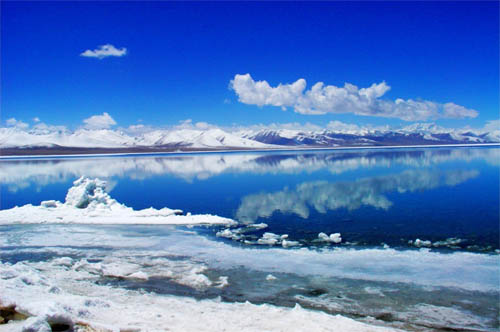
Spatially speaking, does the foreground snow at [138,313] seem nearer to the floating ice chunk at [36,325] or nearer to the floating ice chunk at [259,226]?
the floating ice chunk at [36,325]

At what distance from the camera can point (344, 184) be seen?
34.8 m

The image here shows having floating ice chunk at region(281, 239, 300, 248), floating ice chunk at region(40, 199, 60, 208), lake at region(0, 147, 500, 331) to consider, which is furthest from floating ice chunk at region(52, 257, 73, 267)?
floating ice chunk at region(40, 199, 60, 208)

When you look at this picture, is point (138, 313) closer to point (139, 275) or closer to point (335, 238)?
point (139, 275)

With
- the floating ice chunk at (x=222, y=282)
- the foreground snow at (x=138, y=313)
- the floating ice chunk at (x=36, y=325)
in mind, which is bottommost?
the floating ice chunk at (x=222, y=282)

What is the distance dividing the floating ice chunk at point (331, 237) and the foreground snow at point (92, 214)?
5.10m

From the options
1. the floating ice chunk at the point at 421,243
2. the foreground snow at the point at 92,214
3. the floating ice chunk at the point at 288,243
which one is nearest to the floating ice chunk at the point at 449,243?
the floating ice chunk at the point at 421,243

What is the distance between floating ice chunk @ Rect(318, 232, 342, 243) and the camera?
50.3 ft

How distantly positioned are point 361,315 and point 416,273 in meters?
3.53

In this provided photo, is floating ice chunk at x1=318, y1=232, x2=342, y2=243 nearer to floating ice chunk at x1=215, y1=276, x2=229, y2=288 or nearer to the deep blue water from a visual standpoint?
the deep blue water

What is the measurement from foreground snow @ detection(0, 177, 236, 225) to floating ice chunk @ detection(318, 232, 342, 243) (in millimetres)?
5101

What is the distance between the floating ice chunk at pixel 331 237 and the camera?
604 inches

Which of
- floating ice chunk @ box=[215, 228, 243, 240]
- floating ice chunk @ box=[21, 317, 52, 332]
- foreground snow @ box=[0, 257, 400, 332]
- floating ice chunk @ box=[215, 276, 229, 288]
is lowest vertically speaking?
floating ice chunk @ box=[215, 276, 229, 288]

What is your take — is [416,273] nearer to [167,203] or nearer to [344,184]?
[167,203]

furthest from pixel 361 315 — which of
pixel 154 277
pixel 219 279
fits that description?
pixel 154 277
